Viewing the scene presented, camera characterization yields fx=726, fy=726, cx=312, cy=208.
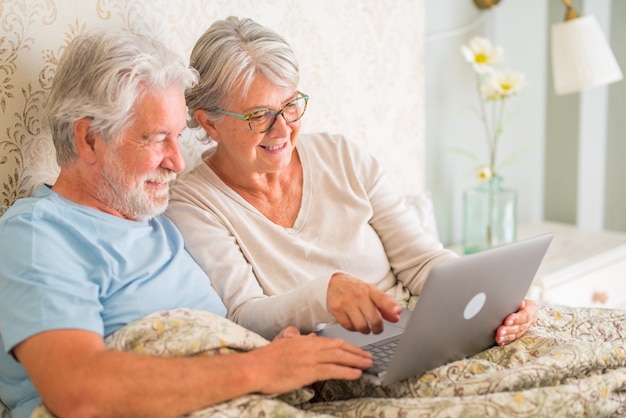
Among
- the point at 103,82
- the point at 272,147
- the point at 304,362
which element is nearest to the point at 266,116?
the point at 272,147

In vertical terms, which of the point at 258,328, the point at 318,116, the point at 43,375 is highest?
the point at 318,116

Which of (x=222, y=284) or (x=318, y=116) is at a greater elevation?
(x=318, y=116)

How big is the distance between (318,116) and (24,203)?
3.37 feet

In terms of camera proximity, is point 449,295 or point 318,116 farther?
point 318,116

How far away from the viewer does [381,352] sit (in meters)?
1.40

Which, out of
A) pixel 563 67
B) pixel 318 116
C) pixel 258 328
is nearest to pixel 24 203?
pixel 258 328

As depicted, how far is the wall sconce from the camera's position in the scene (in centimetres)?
254

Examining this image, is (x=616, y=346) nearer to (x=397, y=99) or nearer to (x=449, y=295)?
(x=449, y=295)

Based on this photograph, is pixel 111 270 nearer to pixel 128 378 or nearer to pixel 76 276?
pixel 76 276

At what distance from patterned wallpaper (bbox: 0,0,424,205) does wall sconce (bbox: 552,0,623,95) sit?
53 centimetres

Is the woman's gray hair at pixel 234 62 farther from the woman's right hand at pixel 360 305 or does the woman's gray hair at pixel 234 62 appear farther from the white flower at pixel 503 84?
the white flower at pixel 503 84

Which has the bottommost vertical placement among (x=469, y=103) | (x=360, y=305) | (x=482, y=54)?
(x=360, y=305)

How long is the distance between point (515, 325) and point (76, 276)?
33.8 inches

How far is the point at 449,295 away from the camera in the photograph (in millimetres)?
1209
